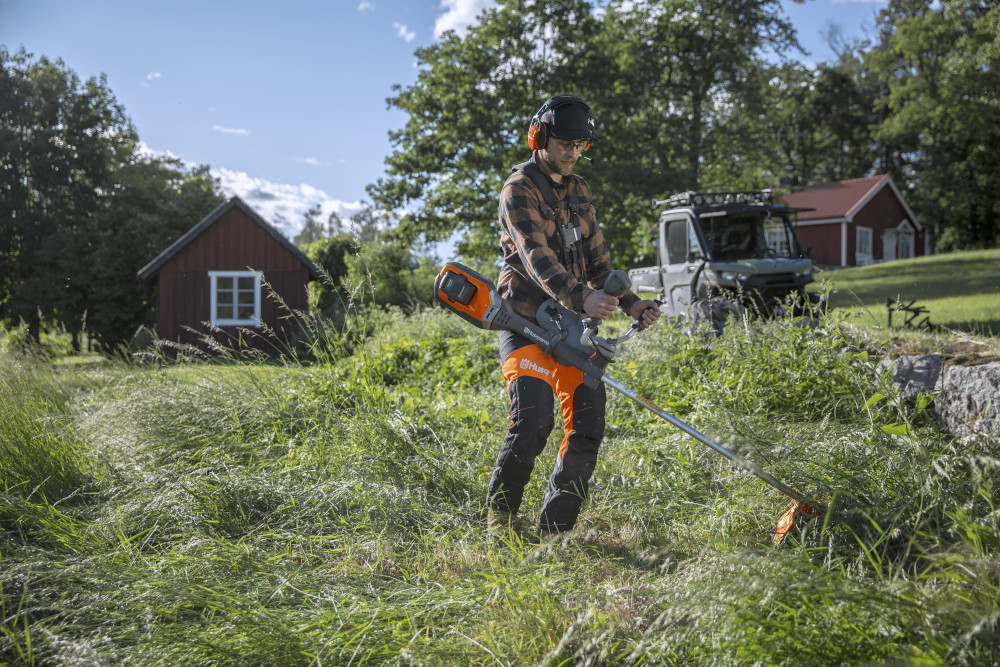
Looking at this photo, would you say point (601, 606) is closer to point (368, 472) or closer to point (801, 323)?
point (368, 472)

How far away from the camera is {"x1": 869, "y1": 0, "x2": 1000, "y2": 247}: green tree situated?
25.6m

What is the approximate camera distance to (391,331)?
972 cm

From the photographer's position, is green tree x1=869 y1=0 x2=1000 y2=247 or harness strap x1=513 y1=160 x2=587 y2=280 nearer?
harness strap x1=513 y1=160 x2=587 y2=280

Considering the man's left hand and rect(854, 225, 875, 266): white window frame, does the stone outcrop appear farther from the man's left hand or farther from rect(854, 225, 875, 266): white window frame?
rect(854, 225, 875, 266): white window frame

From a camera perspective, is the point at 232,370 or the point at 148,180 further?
the point at 148,180

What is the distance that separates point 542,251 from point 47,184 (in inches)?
1268

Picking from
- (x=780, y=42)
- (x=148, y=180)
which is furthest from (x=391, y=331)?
(x=148, y=180)

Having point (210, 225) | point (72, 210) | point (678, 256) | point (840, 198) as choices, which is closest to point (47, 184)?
point (72, 210)

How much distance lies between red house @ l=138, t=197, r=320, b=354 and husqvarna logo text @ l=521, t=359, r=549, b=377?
734 inches

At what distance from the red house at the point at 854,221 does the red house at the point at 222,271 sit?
23880 mm

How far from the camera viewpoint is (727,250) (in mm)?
9508

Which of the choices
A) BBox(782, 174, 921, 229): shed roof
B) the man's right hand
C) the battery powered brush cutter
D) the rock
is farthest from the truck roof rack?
BBox(782, 174, 921, 229): shed roof

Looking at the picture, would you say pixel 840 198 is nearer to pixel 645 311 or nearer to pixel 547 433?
pixel 645 311

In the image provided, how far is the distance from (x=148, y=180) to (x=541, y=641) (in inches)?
1271
